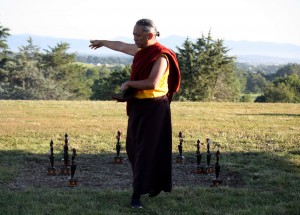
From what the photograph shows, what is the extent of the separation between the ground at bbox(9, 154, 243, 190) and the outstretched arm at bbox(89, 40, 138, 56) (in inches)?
92.0

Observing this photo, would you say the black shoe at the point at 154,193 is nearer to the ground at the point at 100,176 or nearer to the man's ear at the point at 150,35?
the ground at the point at 100,176

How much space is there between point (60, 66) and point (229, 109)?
43441 millimetres

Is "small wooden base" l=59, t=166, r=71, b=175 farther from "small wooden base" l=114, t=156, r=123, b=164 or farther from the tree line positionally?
the tree line

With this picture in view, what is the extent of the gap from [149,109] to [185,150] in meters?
5.73

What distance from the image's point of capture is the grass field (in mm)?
6074

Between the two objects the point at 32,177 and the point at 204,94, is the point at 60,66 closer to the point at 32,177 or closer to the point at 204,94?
the point at 204,94

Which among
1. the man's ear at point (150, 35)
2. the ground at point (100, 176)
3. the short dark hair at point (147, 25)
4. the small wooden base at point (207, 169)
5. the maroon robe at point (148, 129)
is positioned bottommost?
the ground at point (100, 176)

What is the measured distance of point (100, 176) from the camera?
27.9 ft

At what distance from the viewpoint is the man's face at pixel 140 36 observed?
5762 mm

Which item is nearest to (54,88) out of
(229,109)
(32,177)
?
(229,109)

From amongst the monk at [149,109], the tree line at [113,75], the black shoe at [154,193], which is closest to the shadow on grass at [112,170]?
the black shoe at [154,193]

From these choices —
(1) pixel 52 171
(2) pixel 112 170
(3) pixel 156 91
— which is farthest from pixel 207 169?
(3) pixel 156 91

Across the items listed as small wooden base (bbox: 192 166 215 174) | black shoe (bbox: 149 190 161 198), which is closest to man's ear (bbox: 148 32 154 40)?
black shoe (bbox: 149 190 161 198)

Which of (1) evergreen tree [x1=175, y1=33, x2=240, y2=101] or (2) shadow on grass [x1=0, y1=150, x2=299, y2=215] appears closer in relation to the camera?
(2) shadow on grass [x1=0, y1=150, x2=299, y2=215]
